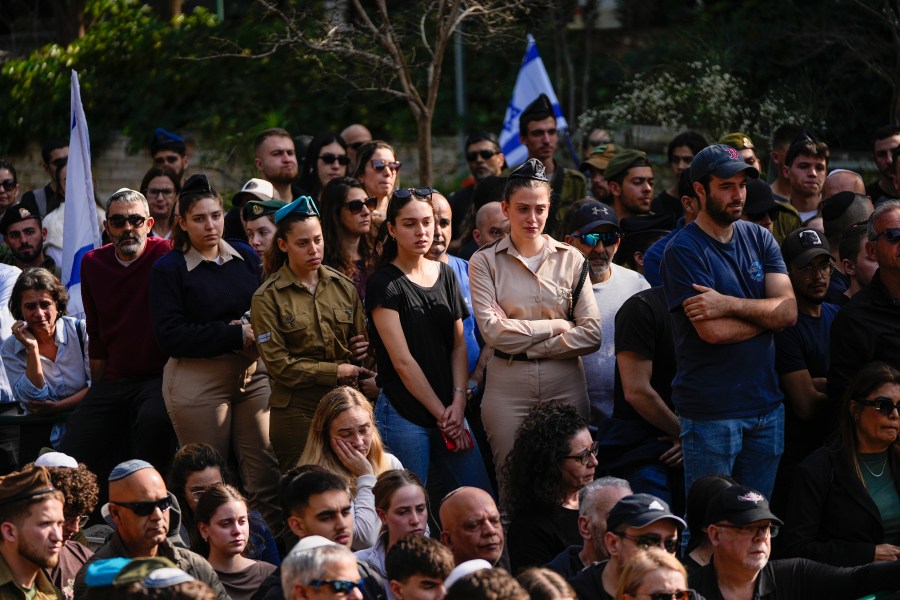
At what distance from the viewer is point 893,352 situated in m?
6.52

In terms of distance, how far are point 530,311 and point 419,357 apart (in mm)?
607

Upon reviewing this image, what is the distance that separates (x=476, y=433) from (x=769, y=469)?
1.65 meters

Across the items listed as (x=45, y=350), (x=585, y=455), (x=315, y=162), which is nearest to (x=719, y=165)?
(x=585, y=455)

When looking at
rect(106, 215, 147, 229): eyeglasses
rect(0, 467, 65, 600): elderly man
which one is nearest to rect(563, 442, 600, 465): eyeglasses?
rect(0, 467, 65, 600): elderly man

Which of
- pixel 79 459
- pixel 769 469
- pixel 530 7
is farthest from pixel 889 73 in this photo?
pixel 79 459

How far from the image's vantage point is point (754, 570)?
18.4ft

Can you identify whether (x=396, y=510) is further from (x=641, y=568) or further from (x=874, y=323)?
(x=874, y=323)

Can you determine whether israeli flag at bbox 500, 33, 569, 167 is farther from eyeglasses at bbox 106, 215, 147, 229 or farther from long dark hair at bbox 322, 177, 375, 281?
eyeglasses at bbox 106, 215, 147, 229

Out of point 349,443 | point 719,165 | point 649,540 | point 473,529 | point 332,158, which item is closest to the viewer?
A: point 649,540

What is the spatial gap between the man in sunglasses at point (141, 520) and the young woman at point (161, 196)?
3.19 metres

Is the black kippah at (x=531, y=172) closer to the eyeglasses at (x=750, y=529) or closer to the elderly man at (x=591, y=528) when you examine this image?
the elderly man at (x=591, y=528)

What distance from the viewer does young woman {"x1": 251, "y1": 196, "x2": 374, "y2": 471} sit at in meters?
6.86

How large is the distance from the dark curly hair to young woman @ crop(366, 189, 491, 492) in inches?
14.7

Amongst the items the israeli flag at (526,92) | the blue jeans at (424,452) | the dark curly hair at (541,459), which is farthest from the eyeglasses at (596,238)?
the israeli flag at (526,92)
